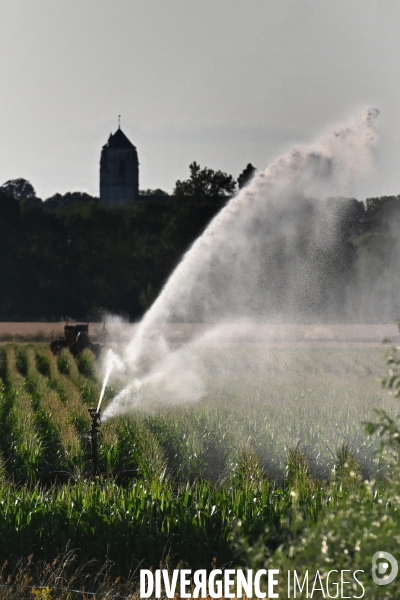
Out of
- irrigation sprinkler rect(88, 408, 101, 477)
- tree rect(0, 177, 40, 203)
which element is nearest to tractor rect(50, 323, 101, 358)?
irrigation sprinkler rect(88, 408, 101, 477)

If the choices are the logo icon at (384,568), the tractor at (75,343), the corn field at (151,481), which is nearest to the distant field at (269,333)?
the tractor at (75,343)

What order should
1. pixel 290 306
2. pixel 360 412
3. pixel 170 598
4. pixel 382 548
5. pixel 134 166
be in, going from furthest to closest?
pixel 134 166 < pixel 290 306 < pixel 360 412 < pixel 170 598 < pixel 382 548

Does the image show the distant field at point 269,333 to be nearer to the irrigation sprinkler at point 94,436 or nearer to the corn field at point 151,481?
the corn field at point 151,481

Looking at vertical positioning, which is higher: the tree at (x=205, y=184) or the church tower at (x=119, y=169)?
the church tower at (x=119, y=169)

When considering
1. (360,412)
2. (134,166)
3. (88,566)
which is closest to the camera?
(88,566)

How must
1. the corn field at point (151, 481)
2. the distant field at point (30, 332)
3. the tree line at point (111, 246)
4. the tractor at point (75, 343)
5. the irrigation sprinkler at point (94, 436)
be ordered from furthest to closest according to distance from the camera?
1. the tree line at point (111, 246)
2. the distant field at point (30, 332)
3. the tractor at point (75, 343)
4. the irrigation sprinkler at point (94, 436)
5. the corn field at point (151, 481)

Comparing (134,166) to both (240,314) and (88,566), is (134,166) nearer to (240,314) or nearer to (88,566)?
(240,314)

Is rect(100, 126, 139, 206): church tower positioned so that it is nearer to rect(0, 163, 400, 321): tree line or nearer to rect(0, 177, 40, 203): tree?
rect(0, 177, 40, 203): tree

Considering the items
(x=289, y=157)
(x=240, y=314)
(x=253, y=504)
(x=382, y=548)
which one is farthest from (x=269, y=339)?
(x=382, y=548)

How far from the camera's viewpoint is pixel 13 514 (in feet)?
25.2

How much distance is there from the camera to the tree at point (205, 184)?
4856 centimetres

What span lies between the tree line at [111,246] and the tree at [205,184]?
0.05 meters

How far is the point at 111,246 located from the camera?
53.2 m

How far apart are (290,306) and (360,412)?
30.5m
